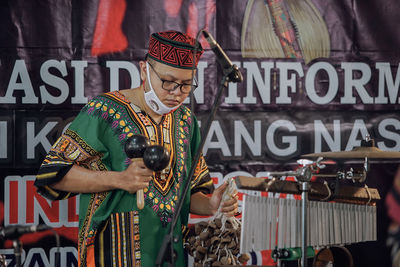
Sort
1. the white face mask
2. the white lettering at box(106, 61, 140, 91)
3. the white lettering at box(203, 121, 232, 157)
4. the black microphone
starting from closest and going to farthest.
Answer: the black microphone → the white face mask → the white lettering at box(106, 61, 140, 91) → the white lettering at box(203, 121, 232, 157)

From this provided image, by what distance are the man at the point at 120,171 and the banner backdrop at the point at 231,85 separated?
100 cm

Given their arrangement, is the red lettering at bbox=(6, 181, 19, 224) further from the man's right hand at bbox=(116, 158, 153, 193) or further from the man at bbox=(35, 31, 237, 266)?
the man's right hand at bbox=(116, 158, 153, 193)

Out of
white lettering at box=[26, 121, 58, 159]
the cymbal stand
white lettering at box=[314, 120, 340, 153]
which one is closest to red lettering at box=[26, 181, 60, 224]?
white lettering at box=[26, 121, 58, 159]

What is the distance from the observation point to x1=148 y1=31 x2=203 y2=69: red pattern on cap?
8.33 feet

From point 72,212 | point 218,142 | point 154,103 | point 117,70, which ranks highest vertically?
point 117,70

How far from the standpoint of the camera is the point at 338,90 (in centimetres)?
383

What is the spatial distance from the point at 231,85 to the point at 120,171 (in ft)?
4.62

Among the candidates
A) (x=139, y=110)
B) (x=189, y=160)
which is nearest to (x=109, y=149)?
(x=139, y=110)

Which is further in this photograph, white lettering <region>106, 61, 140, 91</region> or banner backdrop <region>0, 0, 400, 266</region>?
white lettering <region>106, 61, 140, 91</region>

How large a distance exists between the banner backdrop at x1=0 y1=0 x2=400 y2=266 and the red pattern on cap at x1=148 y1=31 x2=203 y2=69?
3.42 ft

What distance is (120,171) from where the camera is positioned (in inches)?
99.3

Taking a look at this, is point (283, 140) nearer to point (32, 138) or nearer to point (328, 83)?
point (328, 83)

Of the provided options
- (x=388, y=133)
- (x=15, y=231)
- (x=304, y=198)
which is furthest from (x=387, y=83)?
(x=15, y=231)

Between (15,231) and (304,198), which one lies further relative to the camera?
(304,198)
